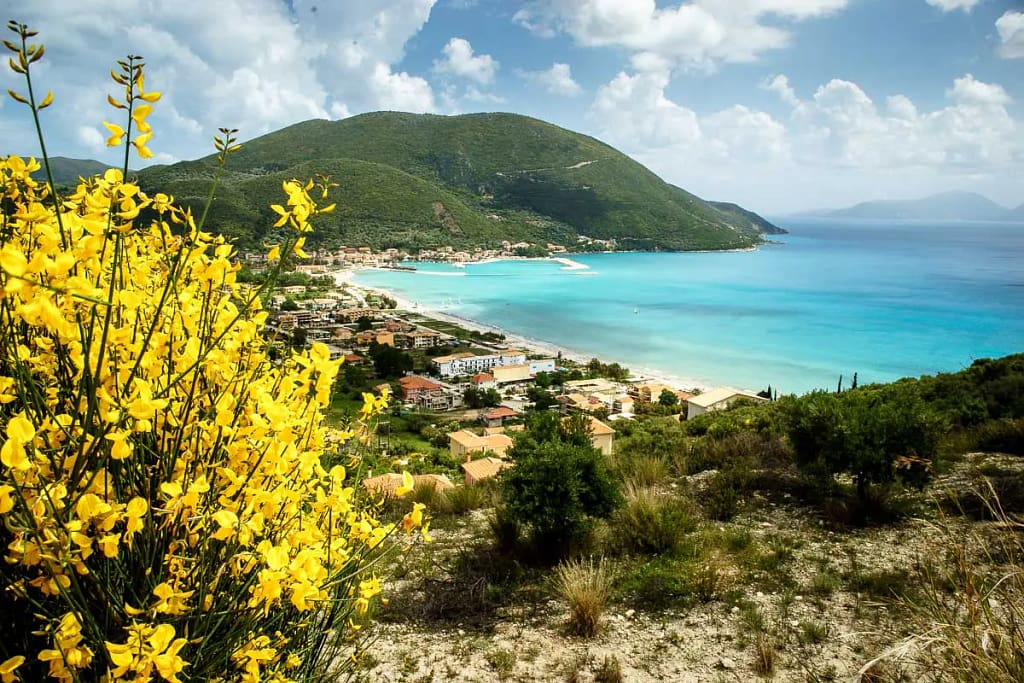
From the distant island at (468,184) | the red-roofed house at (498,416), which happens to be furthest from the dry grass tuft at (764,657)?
the distant island at (468,184)

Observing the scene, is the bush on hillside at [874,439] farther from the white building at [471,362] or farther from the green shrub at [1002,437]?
the white building at [471,362]

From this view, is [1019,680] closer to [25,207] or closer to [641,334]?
[25,207]

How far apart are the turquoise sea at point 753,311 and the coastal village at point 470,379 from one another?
16.4 feet

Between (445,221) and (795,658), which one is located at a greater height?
(445,221)

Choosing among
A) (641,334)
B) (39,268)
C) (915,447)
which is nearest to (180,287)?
(39,268)

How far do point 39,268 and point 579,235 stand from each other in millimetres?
125444

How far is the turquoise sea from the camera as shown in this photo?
121 feet

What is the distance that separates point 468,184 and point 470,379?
110384 millimetres

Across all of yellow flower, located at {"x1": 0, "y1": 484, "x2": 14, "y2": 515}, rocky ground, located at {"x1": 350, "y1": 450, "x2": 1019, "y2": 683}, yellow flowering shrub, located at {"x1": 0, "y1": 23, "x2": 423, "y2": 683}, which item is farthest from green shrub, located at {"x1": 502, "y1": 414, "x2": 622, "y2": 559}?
yellow flower, located at {"x1": 0, "y1": 484, "x2": 14, "y2": 515}

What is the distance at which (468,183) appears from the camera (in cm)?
13712

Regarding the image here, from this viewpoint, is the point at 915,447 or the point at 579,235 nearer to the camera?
the point at 915,447

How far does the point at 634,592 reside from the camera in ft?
14.3

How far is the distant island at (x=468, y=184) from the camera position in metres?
98.1

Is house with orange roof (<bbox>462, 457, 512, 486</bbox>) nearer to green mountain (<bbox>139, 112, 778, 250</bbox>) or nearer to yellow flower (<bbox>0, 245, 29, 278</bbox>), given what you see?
yellow flower (<bbox>0, 245, 29, 278</bbox>)
